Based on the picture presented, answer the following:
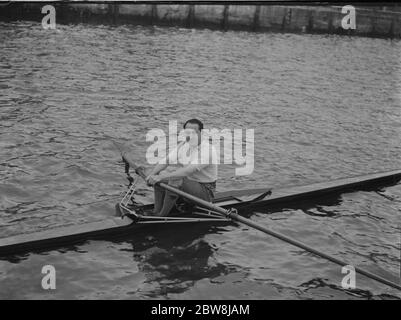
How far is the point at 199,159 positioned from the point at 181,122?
7.78 m

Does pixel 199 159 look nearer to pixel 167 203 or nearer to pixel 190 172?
pixel 190 172

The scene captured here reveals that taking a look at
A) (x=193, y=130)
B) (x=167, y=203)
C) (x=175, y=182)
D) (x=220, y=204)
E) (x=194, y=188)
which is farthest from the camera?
(x=220, y=204)

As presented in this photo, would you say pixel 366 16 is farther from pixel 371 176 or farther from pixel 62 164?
pixel 62 164

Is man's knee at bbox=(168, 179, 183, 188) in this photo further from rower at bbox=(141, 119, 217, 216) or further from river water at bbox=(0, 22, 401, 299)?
river water at bbox=(0, 22, 401, 299)

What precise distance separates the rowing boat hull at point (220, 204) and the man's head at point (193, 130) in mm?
1630

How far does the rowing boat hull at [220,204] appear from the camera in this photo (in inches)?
348

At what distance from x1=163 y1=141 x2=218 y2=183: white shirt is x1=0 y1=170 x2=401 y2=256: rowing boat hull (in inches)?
35.5

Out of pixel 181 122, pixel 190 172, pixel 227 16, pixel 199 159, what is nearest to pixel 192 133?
pixel 199 159

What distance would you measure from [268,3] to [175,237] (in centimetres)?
3056

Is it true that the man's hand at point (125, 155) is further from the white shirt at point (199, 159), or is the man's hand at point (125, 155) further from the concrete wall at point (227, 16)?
the concrete wall at point (227, 16)

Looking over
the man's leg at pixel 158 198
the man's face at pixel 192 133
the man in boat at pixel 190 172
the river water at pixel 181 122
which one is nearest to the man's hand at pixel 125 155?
the river water at pixel 181 122

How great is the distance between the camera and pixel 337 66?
93.7 ft

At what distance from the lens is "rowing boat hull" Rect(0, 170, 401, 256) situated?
884 centimetres

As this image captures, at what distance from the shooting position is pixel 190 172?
31.9 feet
